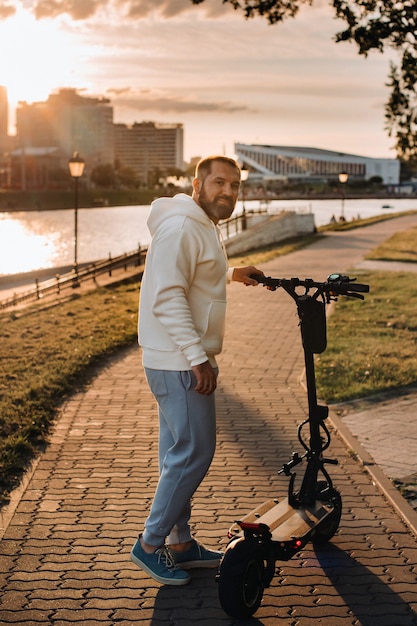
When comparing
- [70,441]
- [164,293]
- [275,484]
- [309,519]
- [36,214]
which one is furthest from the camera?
[36,214]

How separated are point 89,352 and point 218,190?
6639 millimetres

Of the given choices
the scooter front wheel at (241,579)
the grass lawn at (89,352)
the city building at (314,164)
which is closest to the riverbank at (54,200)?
the city building at (314,164)

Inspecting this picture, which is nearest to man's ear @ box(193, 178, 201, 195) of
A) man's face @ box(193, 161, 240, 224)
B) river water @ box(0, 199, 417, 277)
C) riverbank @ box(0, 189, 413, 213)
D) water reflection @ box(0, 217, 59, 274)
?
man's face @ box(193, 161, 240, 224)

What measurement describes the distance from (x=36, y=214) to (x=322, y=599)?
352ft

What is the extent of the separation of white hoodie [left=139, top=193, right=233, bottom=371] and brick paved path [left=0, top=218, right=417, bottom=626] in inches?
40.2

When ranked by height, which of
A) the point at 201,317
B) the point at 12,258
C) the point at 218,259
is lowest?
the point at 12,258

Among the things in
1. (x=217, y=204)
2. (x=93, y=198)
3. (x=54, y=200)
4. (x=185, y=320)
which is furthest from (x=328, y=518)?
(x=93, y=198)

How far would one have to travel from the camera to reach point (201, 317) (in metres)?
3.73

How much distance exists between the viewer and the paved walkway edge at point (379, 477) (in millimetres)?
4754

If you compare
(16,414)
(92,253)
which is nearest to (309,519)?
(16,414)

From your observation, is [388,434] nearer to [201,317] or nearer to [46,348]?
[201,317]

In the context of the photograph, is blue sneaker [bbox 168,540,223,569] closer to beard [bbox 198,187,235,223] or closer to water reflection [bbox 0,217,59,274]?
beard [bbox 198,187,235,223]

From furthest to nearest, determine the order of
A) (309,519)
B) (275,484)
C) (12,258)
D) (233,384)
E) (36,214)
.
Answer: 1. (36,214)
2. (12,258)
3. (233,384)
4. (275,484)
5. (309,519)

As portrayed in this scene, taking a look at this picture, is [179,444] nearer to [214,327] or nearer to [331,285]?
[214,327]
